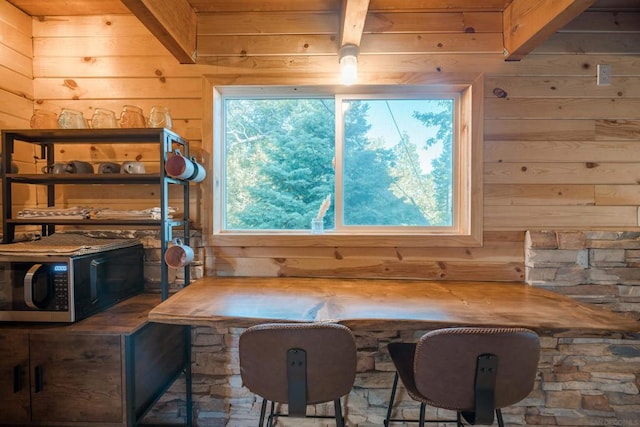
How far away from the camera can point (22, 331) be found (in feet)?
3.92

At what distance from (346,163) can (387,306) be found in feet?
3.10

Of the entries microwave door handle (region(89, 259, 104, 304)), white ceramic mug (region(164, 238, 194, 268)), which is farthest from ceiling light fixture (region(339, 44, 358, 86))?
microwave door handle (region(89, 259, 104, 304))

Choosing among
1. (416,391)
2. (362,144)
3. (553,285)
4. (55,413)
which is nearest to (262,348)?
(416,391)

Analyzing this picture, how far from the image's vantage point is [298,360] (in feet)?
3.36

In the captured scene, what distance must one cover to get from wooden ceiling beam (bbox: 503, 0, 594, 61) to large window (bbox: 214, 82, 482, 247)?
39 centimetres

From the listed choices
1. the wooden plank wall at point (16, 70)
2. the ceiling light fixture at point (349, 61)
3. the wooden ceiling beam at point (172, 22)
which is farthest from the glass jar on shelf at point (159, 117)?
the ceiling light fixture at point (349, 61)

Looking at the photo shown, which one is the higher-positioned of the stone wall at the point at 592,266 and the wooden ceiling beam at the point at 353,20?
the wooden ceiling beam at the point at 353,20

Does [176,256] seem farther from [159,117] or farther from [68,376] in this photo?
[159,117]

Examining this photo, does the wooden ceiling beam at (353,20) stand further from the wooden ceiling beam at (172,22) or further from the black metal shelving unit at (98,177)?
the black metal shelving unit at (98,177)

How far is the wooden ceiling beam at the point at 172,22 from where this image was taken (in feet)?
4.41

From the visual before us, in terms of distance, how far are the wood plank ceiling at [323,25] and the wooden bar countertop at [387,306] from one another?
138cm

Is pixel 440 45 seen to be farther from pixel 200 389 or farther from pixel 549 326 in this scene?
pixel 200 389

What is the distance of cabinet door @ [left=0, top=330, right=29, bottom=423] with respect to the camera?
117 cm

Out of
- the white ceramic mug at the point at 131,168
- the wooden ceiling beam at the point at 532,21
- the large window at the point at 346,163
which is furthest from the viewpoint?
the large window at the point at 346,163
